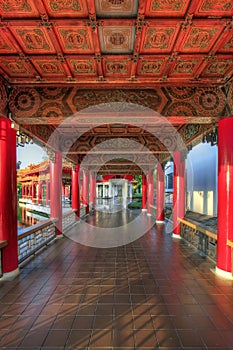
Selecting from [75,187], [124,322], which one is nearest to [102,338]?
[124,322]

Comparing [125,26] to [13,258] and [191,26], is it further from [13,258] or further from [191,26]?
[13,258]

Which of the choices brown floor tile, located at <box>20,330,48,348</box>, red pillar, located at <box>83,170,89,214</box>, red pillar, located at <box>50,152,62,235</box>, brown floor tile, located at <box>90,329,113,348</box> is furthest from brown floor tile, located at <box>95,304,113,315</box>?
red pillar, located at <box>83,170,89,214</box>

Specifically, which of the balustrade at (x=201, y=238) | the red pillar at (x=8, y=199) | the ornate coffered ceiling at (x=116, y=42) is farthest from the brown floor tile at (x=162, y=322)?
the ornate coffered ceiling at (x=116, y=42)

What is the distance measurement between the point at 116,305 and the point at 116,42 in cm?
404

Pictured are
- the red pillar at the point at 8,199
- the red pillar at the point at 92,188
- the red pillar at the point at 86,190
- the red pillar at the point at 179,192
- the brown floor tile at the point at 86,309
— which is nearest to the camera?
the brown floor tile at the point at 86,309

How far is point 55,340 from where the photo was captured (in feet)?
7.84

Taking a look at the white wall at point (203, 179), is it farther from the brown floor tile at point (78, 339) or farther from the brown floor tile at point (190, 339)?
the brown floor tile at point (78, 339)

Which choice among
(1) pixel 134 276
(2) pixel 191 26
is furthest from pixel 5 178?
(2) pixel 191 26

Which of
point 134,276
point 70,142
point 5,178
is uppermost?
point 70,142

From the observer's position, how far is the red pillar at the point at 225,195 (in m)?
4.11

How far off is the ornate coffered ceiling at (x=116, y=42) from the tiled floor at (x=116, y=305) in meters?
3.97

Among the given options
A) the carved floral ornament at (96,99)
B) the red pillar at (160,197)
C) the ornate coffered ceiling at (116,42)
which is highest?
the ornate coffered ceiling at (116,42)

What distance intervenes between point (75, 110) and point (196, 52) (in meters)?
2.49

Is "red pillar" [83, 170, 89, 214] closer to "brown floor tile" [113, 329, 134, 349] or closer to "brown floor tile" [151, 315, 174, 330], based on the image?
"brown floor tile" [151, 315, 174, 330]
